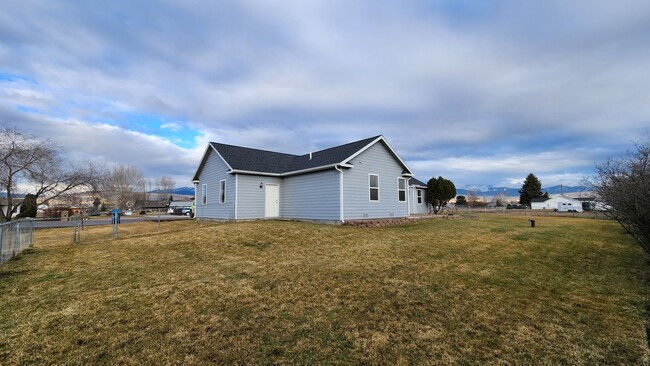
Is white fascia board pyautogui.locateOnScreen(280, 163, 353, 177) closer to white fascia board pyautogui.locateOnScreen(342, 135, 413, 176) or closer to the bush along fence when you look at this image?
white fascia board pyautogui.locateOnScreen(342, 135, 413, 176)

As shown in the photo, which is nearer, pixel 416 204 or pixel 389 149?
pixel 389 149

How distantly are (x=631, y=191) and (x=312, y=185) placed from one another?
41.7ft

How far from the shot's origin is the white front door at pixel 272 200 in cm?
1825

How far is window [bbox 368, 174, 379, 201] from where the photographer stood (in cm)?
1728

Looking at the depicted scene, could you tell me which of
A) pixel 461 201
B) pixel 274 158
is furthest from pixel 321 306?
pixel 461 201

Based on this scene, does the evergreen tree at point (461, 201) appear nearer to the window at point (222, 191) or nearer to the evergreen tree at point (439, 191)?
the evergreen tree at point (439, 191)

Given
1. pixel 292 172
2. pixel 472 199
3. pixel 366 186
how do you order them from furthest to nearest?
pixel 472 199 → pixel 292 172 → pixel 366 186

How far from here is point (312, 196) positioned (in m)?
17.0

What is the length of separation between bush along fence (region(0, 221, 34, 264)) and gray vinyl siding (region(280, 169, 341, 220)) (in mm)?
11378

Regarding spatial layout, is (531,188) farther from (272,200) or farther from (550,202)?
(272,200)

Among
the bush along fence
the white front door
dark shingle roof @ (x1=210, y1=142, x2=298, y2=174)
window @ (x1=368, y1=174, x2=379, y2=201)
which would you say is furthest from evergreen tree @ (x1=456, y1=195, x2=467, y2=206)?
the bush along fence

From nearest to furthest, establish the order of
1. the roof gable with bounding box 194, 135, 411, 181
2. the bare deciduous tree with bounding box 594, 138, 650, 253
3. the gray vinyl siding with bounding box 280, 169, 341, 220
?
the bare deciduous tree with bounding box 594, 138, 650, 253 < the gray vinyl siding with bounding box 280, 169, 341, 220 < the roof gable with bounding box 194, 135, 411, 181

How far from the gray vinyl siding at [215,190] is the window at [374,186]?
789cm

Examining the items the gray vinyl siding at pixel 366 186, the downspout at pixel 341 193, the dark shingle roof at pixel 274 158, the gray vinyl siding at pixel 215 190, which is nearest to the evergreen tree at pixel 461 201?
the gray vinyl siding at pixel 366 186
